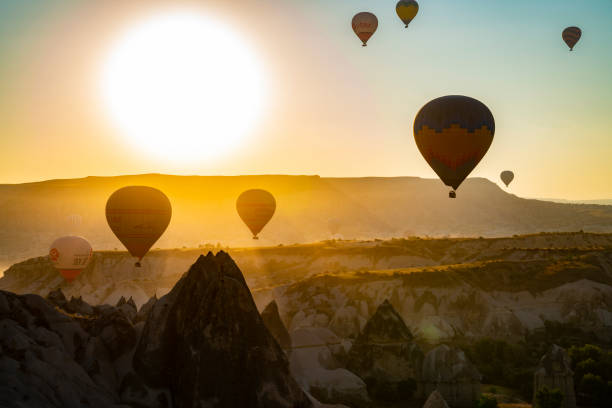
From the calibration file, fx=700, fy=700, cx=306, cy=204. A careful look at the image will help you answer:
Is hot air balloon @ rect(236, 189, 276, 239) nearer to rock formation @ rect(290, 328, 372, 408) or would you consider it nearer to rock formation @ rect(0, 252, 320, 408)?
rock formation @ rect(290, 328, 372, 408)

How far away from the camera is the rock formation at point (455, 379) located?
172 ft

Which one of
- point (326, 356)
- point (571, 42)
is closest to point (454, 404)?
point (326, 356)

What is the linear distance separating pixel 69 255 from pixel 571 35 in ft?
245

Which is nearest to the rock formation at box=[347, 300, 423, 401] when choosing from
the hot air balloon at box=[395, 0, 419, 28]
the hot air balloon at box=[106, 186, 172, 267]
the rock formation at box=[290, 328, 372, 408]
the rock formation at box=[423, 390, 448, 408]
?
the rock formation at box=[290, 328, 372, 408]

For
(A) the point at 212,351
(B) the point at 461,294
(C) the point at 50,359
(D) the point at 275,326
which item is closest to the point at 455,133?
(D) the point at 275,326

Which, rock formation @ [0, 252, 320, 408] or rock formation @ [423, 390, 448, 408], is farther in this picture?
rock formation @ [423, 390, 448, 408]

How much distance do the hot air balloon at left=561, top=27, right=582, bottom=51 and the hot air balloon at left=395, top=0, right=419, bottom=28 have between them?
77.4 feet

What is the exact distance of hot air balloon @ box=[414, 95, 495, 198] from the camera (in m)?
61.8

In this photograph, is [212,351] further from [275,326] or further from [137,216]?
[137,216]

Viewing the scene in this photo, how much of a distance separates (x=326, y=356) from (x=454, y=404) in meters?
10.2

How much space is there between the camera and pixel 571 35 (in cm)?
9606

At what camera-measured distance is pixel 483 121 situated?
62438 millimetres

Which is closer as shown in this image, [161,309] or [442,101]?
[161,309]

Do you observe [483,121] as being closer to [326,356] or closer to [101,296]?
[326,356]
